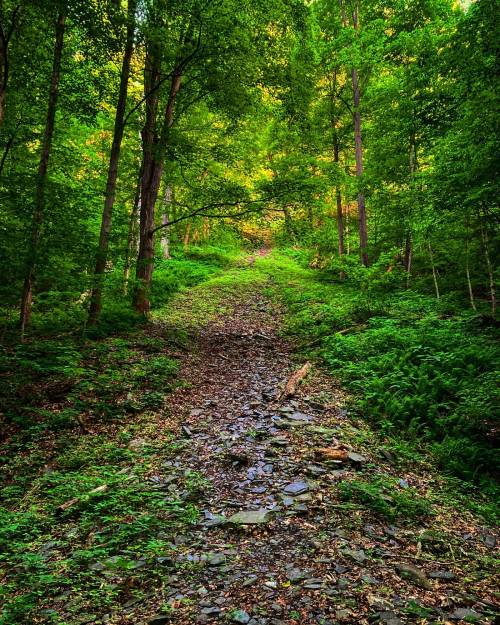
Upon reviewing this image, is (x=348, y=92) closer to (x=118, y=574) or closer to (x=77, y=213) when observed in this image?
(x=77, y=213)

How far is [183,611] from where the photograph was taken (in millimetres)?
2871

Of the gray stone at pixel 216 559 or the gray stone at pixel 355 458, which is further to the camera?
the gray stone at pixel 355 458

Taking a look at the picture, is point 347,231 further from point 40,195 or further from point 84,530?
point 84,530

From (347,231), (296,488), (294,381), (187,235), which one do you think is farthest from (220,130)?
(296,488)

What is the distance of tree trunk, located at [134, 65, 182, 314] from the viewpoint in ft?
39.6

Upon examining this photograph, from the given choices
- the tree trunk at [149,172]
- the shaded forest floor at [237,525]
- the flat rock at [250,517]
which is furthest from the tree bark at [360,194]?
the flat rock at [250,517]

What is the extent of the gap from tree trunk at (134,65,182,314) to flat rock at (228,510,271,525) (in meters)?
8.92

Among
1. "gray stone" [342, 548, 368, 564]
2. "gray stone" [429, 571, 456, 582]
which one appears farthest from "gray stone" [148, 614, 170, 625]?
"gray stone" [429, 571, 456, 582]

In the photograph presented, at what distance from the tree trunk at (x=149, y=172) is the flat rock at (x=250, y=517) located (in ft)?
29.3

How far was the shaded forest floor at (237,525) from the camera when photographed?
2943 mm

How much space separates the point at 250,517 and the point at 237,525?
0.19 metres

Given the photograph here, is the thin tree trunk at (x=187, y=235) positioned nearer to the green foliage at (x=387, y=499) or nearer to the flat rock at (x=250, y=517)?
the green foliage at (x=387, y=499)

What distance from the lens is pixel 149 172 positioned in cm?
1267

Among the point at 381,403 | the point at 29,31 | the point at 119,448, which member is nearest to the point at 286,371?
the point at 381,403
